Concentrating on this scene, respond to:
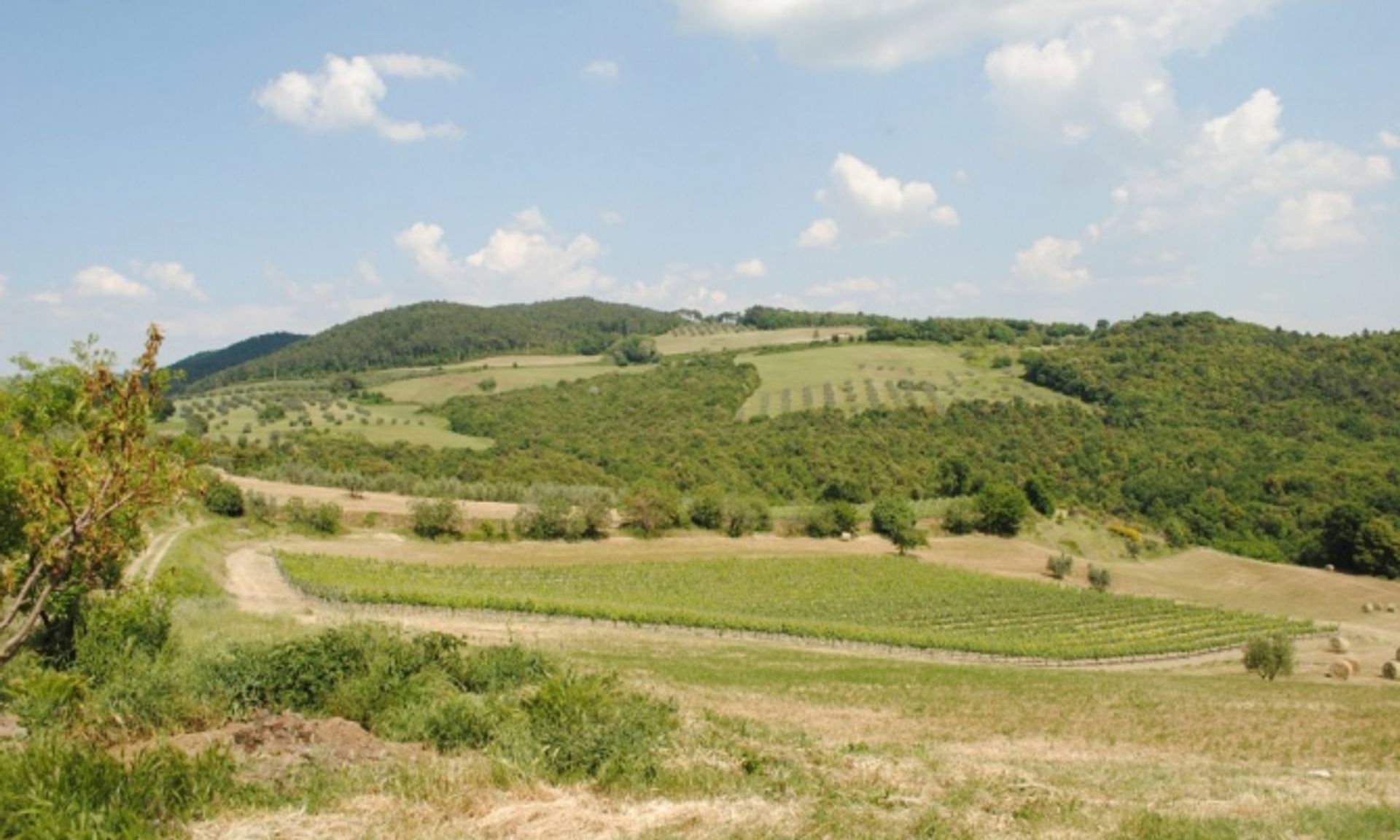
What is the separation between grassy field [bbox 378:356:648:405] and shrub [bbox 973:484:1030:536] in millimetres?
83204

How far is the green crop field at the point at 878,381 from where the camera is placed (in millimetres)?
131625

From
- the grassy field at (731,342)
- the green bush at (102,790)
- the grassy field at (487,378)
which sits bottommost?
the green bush at (102,790)

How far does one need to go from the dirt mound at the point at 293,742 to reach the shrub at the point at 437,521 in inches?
2421

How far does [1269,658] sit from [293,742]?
41292mm

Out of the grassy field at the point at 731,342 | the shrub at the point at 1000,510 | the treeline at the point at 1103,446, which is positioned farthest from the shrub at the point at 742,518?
the grassy field at the point at 731,342

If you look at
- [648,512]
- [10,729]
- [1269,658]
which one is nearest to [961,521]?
[648,512]

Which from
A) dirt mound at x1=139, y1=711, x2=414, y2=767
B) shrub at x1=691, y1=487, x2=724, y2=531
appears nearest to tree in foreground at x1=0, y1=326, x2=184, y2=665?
dirt mound at x1=139, y1=711, x2=414, y2=767

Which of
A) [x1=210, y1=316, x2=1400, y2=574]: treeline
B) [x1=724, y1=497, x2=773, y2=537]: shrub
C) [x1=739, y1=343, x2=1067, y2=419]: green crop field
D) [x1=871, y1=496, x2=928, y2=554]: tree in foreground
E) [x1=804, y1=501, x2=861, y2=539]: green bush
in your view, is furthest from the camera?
[x1=739, y1=343, x2=1067, y2=419]: green crop field

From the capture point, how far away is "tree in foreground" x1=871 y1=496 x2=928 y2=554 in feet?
263

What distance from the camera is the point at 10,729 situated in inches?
435

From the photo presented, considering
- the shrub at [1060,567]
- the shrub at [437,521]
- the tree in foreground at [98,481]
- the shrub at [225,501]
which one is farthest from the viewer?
the shrub at [1060,567]

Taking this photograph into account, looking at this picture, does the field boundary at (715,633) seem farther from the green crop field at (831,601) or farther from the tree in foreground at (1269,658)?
the tree in foreground at (1269,658)

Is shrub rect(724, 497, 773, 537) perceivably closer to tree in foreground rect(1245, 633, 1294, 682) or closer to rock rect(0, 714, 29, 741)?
tree in foreground rect(1245, 633, 1294, 682)

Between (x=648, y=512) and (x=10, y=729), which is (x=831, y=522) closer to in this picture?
(x=648, y=512)
